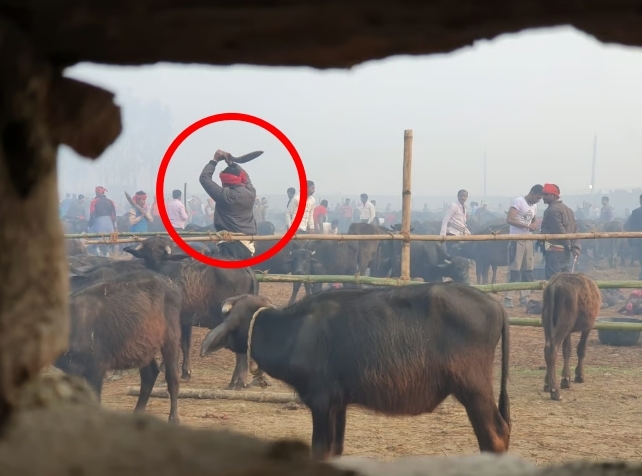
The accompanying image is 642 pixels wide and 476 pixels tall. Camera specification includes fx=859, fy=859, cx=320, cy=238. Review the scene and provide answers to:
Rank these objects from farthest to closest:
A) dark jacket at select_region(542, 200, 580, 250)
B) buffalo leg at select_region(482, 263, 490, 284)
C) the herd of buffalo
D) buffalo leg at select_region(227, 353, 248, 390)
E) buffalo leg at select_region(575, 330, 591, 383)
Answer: buffalo leg at select_region(482, 263, 490, 284)
dark jacket at select_region(542, 200, 580, 250)
buffalo leg at select_region(575, 330, 591, 383)
buffalo leg at select_region(227, 353, 248, 390)
the herd of buffalo

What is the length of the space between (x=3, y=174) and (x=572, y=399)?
970 centimetres

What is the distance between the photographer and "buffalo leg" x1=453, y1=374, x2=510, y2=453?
7.37m

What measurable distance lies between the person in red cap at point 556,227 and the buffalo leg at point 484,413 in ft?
22.8

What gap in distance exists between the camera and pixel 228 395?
32.5 feet

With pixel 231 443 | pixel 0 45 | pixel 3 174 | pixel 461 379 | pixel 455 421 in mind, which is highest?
pixel 0 45

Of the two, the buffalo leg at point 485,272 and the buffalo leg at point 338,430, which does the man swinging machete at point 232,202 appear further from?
the buffalo leg at point 485,272

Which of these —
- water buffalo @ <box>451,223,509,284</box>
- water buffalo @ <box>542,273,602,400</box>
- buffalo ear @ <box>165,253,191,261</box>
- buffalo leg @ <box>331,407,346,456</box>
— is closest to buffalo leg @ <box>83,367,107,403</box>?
buffalo leg @ <box>331,407,346,456</box>

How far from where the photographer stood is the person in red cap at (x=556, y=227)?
1426 cm

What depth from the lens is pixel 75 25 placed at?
140 cm

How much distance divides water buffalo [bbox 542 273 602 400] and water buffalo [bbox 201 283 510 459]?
3291 millimetres

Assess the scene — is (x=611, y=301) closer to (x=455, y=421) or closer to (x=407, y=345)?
(x=455, y=421)

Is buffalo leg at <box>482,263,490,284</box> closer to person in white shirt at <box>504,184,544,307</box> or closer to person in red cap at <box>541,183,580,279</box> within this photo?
person in white shirt at <box>504,184,544,307</box>

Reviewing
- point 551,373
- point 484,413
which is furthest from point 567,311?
point 484,413

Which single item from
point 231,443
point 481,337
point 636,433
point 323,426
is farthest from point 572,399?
point 231,443
